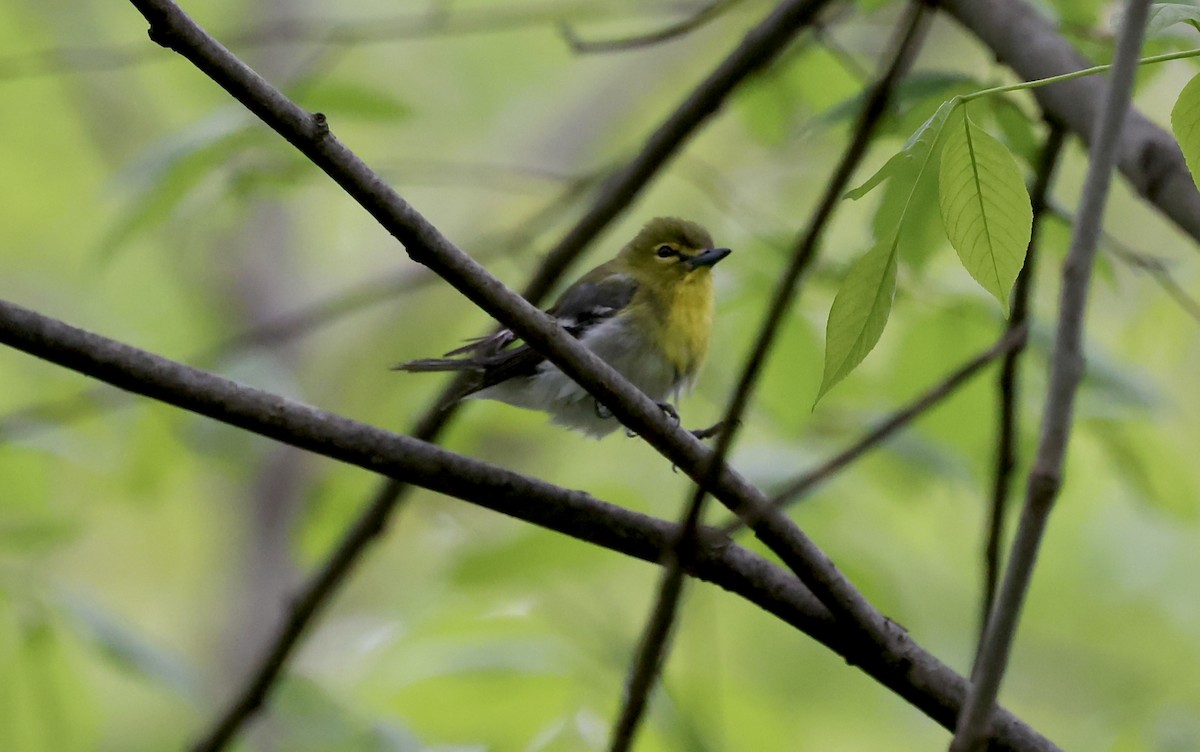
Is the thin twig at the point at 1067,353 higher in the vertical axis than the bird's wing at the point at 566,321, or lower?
lower

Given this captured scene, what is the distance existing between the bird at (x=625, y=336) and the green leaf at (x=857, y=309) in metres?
1.95

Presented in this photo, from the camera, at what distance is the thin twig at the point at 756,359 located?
147cm

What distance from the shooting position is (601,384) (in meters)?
2.02

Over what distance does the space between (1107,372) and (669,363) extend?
1.54 metres

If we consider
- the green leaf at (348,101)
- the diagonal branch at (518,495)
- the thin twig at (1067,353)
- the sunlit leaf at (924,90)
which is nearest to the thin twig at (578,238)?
the sunlit leaf at (924,90)

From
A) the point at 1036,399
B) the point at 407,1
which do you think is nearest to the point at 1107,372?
the point at 1036,399

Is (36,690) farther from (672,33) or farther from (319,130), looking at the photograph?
(672,33)

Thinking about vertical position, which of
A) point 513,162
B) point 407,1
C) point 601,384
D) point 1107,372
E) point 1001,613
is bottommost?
point 1001,613

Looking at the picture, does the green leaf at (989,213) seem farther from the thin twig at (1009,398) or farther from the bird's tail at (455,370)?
the bird's tail at (455,370)

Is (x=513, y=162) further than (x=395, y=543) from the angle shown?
Yes

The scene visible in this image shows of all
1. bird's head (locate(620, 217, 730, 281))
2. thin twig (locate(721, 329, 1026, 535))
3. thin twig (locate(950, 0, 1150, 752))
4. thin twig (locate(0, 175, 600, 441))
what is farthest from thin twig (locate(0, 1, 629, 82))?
thin twig (locate(950, 0, 1150, 752))

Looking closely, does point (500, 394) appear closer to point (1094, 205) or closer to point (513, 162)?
point (1094, 205)

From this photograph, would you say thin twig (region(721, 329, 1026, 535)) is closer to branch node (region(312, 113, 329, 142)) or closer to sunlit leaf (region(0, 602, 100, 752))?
branch node (region(312, 113, 329, 142))

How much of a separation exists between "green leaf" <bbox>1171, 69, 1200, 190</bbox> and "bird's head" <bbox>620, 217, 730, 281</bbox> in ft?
9.73
